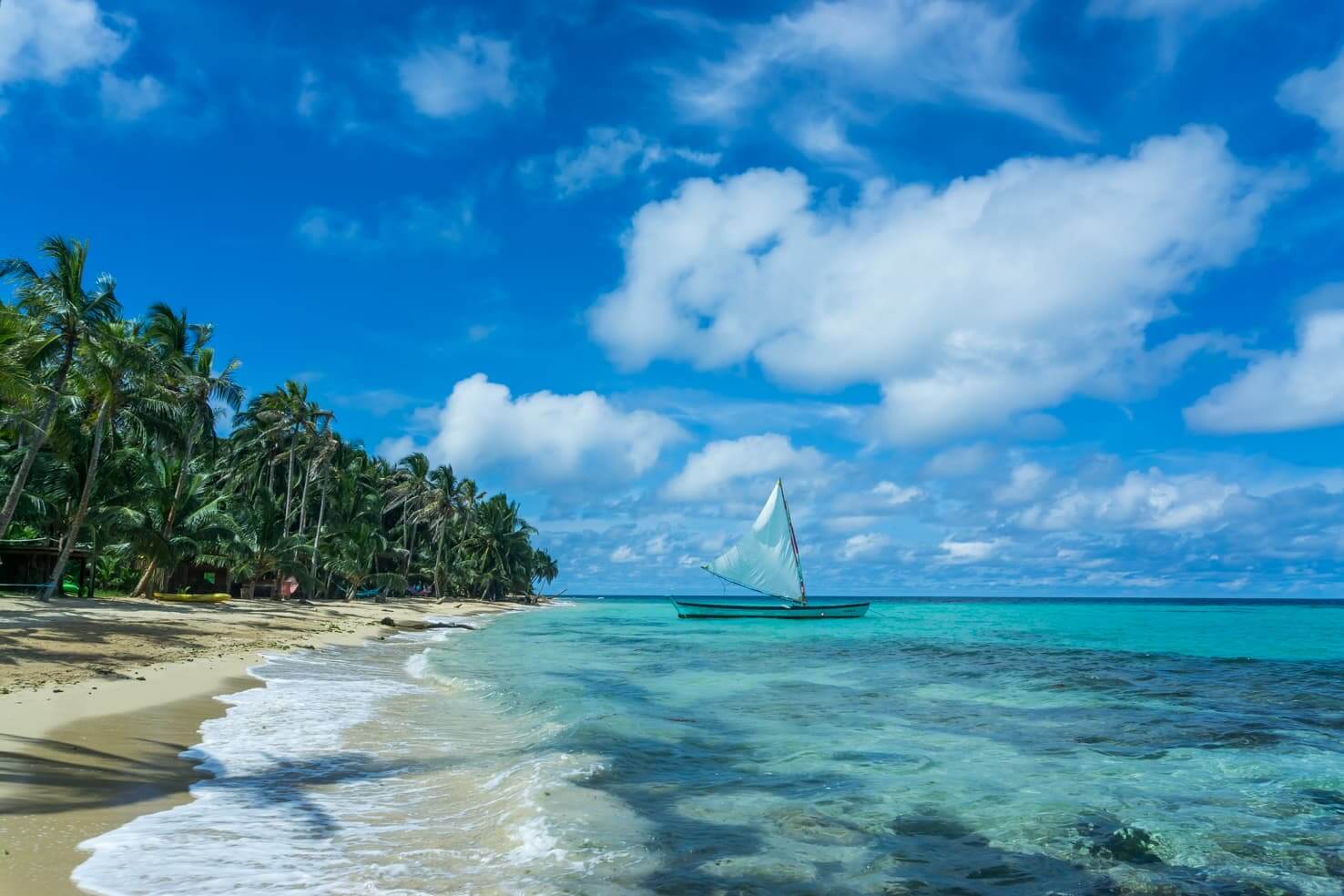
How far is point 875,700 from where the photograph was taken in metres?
17.3

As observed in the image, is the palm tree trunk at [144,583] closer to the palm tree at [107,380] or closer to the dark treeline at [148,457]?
the dark treeline at [148,457]

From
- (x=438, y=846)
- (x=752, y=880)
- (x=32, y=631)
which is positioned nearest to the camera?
(x=752, y=880)

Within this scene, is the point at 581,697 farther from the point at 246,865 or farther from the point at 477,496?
the point at 477,496

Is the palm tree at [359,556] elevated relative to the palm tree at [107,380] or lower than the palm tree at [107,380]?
lower

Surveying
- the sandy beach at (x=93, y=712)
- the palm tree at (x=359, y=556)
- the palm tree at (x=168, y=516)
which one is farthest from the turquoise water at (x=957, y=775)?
the palm tree at (x=359, y=556)

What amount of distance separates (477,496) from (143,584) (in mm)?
59348

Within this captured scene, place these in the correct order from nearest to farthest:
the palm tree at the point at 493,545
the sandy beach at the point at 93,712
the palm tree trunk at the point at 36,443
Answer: the sandy beach at the point at 93,712, the palm tree trunk at the point at 36,443, the palm tree at the point at 493,545

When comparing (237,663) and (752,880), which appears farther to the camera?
(237,663)

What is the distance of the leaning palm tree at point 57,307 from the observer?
24.1 meters

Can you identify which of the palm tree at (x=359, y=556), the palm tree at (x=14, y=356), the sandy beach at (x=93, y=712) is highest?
the palm tree at (x=14, y=356)

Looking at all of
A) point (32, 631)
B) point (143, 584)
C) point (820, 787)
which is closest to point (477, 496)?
point (143, 584)

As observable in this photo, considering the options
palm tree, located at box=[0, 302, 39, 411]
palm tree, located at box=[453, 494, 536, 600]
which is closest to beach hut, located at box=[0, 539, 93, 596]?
palm tree, located at box=[0, 302, 39, 411]

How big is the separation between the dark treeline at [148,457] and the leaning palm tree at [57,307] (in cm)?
4

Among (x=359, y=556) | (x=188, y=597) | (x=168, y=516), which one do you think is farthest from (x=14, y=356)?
(x=359, y=556)
